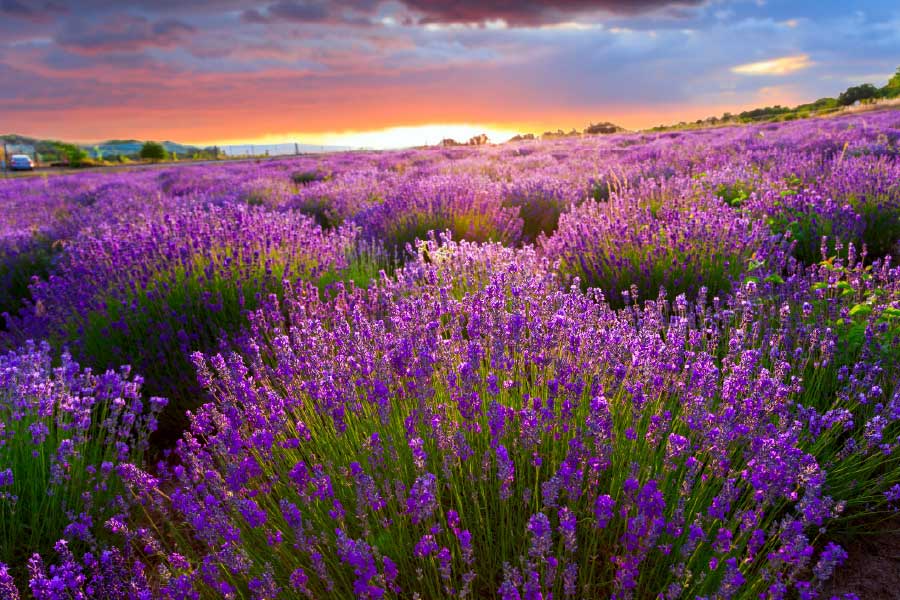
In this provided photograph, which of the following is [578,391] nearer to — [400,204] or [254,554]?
[254,554]

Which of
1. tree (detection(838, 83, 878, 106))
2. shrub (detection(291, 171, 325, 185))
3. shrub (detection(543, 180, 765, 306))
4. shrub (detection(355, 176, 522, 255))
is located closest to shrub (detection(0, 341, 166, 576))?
shrub (detection(543, 180, 765, 306))

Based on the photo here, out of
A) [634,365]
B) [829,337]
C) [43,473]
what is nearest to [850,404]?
[829,337]

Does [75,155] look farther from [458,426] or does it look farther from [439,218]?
[458,426]

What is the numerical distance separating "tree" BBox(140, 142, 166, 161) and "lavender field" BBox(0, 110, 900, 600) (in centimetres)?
4889

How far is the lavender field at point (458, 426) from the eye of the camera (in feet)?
5.35

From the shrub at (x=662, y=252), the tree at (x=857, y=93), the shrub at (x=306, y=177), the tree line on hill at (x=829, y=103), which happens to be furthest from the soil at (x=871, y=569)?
the tree at (x=857, y=93)

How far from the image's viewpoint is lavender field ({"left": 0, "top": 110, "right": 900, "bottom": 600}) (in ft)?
5.35

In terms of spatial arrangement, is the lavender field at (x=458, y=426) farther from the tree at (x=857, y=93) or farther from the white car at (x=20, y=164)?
the tree at (x=857, y=93)

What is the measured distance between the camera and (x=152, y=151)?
47.7 m

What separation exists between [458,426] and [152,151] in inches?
2102

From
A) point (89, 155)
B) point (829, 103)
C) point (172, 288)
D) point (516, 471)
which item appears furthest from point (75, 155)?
point (829, 103)

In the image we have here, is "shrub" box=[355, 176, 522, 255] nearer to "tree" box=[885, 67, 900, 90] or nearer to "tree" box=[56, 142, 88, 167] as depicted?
"tree" box=[56, 142, 88, 167]

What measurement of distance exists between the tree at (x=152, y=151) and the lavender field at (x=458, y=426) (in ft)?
160

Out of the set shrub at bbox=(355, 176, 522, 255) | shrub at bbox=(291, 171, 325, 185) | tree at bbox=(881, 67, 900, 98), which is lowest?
shrub at bbox=(355, 176, 522, 255)
